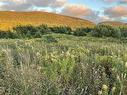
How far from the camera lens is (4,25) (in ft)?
180

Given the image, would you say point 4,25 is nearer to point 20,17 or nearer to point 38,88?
point 20,17

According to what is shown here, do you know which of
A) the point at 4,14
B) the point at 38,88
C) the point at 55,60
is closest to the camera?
the point at 38,88

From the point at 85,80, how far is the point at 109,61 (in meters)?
1.45

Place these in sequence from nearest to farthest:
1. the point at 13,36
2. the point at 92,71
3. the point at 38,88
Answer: the point at 38,88 → the point at 92,71 → the point at 13,36

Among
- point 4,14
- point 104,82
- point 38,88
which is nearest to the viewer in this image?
point 38,88

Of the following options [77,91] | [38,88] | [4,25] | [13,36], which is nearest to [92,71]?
[77,91]

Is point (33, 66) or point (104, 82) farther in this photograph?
point (33, 66)

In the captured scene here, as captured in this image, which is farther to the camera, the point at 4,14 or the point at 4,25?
the point at 4,14

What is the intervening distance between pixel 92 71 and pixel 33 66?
3.58 ft

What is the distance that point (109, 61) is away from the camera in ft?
28.2

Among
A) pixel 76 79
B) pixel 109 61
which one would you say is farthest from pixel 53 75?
pixel 109 61

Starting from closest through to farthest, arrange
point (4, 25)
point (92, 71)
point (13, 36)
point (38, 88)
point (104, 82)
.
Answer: point (38, 88)
point (104, 82)
point (92, 71)
point (13, 36)
point (4, 25)

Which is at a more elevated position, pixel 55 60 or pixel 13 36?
pixel 55 60

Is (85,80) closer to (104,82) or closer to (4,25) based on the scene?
(104,82)
